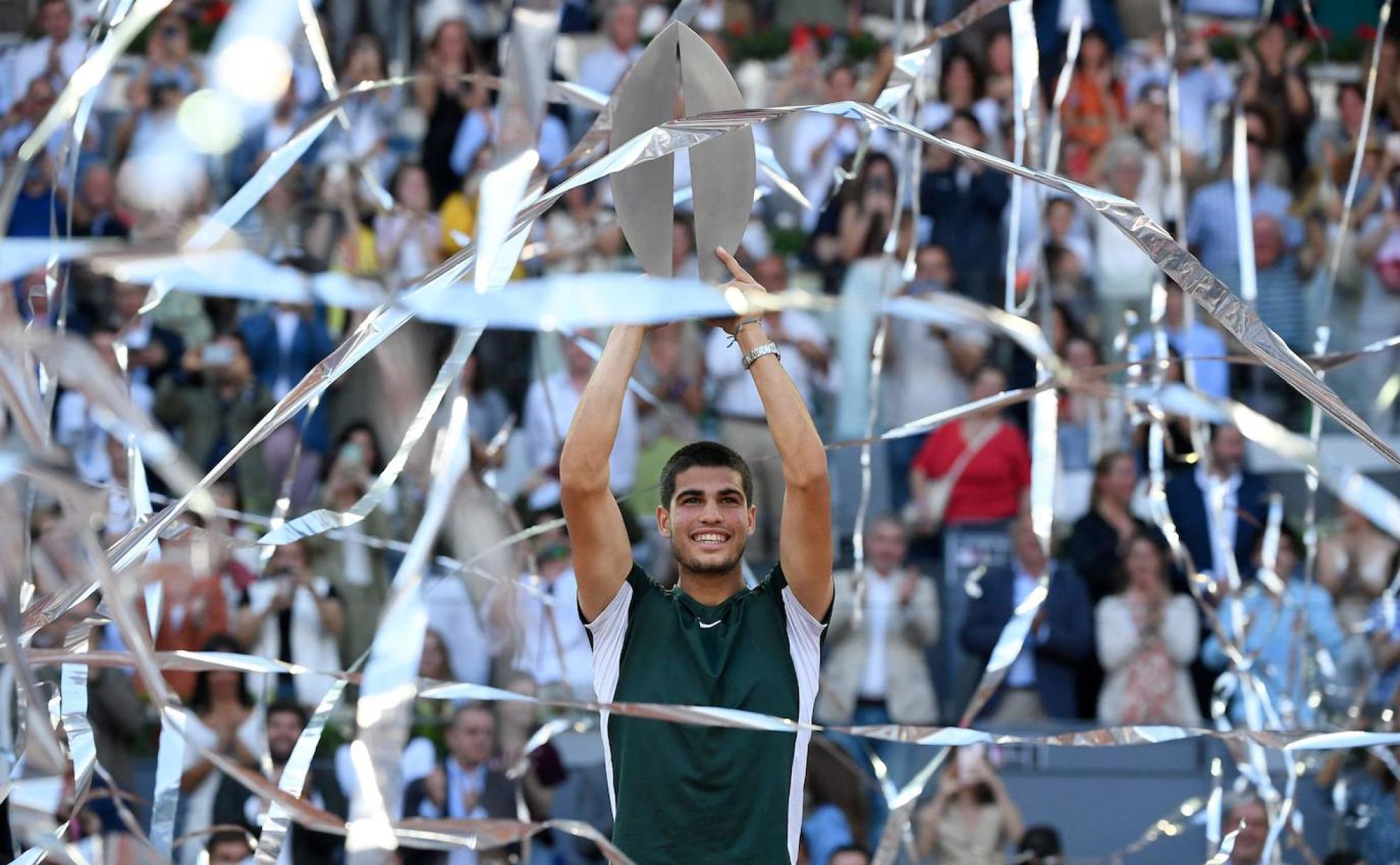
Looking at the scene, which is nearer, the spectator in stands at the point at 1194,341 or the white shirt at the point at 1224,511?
the white shirt at the point at 1224,511

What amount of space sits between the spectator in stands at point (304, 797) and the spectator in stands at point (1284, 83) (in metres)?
4.86

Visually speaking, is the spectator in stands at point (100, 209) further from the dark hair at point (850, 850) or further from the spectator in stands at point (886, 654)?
the dark hair at point (850, 850)

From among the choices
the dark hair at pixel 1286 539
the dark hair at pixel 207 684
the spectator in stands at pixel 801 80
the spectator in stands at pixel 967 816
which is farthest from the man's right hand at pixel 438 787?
the spectator in stands at pixel 801 80

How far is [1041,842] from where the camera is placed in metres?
6.34

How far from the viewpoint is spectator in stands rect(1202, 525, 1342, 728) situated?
20.5 feet

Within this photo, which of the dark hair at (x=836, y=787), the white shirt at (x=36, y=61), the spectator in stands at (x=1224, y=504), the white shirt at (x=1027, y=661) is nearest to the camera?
the dark hair at (x=836, y=787)

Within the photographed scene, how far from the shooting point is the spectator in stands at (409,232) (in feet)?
25.8

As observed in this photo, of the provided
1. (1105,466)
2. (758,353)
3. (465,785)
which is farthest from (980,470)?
(758,353)

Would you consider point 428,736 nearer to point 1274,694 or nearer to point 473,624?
point 473,624

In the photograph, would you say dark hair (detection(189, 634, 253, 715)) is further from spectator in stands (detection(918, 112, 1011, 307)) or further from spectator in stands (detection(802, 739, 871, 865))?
spectator in stands (detection(918, 112, 1011, 307))

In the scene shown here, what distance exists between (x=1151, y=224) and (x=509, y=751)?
3912 millimetres

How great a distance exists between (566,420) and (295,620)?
1.35 meters

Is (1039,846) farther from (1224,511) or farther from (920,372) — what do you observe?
(920,372)

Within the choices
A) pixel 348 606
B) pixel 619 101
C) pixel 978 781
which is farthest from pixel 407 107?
pixel 619 101
